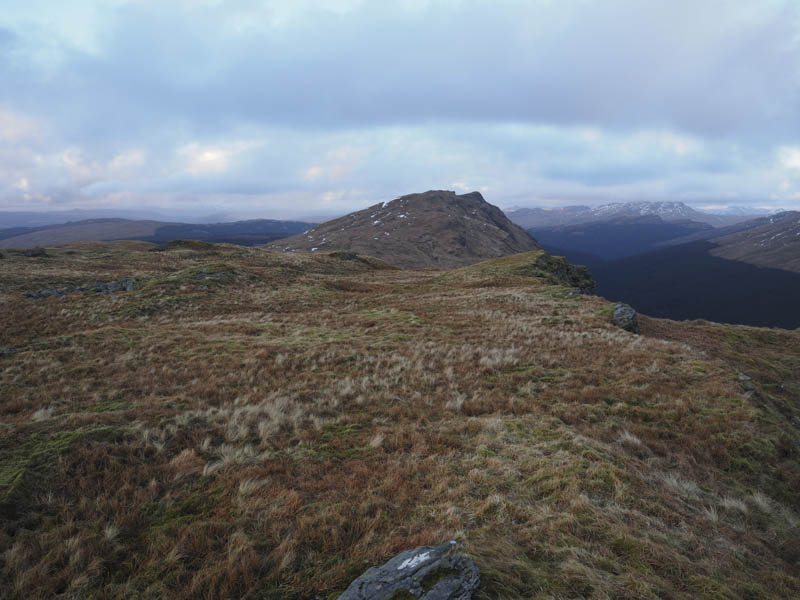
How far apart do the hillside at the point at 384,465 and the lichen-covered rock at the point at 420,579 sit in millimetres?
262

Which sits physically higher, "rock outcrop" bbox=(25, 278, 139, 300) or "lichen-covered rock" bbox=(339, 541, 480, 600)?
"lichen-covered rock" bbox=(339, 541, 480, 600)

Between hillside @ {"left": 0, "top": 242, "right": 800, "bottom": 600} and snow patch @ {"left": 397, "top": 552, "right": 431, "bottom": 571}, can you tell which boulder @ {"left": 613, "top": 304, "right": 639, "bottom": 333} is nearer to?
hillside @ {"left": 0, "top": 242, "right": 800, "bottom": 600}

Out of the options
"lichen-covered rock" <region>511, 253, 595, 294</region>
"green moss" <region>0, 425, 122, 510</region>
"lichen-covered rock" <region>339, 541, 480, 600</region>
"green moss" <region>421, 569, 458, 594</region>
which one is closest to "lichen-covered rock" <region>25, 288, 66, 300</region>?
"green moss" <region>0, 425, 122, 510</region>

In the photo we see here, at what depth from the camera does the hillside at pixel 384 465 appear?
484 cm

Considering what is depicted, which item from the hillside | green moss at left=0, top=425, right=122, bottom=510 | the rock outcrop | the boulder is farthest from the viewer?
the rock outcrop

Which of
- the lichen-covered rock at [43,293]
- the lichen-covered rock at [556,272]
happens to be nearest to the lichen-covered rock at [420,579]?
the lichen-covered rock at [43,293]

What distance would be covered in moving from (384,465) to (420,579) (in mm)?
3774

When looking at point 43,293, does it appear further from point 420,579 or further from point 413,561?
point 420,579

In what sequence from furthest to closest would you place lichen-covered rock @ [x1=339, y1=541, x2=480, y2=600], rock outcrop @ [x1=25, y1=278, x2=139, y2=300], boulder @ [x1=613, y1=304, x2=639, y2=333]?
rock outcrop @ [x1=25, y1=278, x2=139, y2=300]
boulder @ [x1=613, y1=304, x2=639, y2=333]
lichen-covered rock @ [x1=339, y1=541, x2=480, y2=600]

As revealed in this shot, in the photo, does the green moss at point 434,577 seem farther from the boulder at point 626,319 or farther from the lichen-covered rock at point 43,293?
the lichen-covered rock at point 43,293

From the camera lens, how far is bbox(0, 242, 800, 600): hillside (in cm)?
484

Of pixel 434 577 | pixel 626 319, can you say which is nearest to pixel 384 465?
pixel 434 577

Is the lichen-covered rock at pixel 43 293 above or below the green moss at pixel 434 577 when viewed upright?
below

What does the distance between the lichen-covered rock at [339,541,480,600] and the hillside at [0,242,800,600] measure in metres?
0.26
